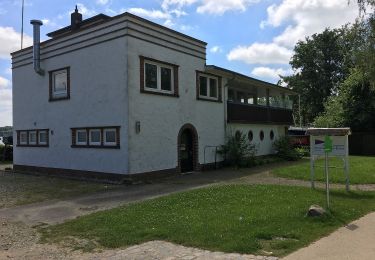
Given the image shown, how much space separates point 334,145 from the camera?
12.7 m

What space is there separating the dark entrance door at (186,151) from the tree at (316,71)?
43156 millimetres

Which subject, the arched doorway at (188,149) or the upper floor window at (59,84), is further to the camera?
the arched doorway at (188,149)

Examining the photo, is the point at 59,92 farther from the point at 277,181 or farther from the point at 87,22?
the point at 277,181

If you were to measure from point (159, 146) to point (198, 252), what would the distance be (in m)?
11.2

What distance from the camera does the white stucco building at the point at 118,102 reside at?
16953mm

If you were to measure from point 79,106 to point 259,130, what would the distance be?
40.2 ft

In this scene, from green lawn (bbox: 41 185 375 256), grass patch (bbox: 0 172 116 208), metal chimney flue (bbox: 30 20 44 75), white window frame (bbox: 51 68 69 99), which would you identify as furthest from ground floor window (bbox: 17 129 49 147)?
green lawn (bbox: 41 185 375 256)

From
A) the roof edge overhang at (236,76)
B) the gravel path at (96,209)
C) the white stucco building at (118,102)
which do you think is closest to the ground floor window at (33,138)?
the white stucco building at (118,102)

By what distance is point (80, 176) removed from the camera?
18766 mm

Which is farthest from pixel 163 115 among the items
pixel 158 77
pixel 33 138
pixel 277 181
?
pixel 33 138

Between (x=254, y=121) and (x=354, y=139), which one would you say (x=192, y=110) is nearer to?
(x=254, y=121)

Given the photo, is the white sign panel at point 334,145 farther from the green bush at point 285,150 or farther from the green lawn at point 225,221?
the green bush at point 285,150

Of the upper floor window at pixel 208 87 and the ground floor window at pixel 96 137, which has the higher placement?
the upper floor window at pixel 208 87

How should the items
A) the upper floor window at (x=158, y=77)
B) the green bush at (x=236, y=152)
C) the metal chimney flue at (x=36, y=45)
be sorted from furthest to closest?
the green bush at (x=236, y=152)
the metal chimney flue at (x=36, y=45)
the upper floor window at (x=158, y=77)
